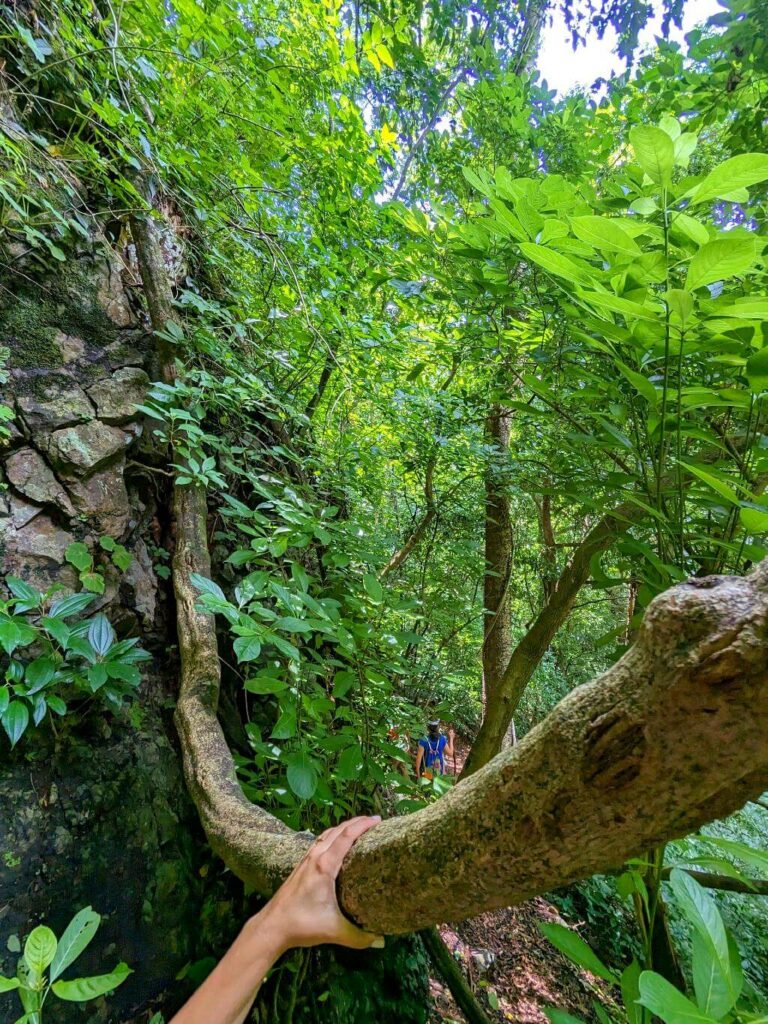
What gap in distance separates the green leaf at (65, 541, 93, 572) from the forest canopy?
0.03 feet

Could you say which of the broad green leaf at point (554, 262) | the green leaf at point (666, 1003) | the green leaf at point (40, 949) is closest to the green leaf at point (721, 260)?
the broad green leaf at point (554, 262)

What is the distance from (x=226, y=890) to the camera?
1.80 metres

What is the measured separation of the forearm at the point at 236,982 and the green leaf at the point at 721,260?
120cm

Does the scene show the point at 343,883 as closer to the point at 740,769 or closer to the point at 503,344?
the point at 740,769

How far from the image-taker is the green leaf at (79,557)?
1768 millimetres

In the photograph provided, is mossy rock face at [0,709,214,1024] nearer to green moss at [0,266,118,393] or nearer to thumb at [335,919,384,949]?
thumb at [335,919,384,949]

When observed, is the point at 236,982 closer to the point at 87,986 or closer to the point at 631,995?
the point at 87,986

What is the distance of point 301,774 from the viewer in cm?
135

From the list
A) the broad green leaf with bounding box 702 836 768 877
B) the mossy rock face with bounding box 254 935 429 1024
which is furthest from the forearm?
the mossy rock face with bounding box 254 935 429 1024

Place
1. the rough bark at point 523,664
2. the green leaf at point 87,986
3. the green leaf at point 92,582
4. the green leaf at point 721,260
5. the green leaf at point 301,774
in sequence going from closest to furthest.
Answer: the green leaf at point 721,260
the green leaf at point 87,986
the green leaf at point 301,774
the green leaf at point 92,582
the rough bark at point 523,664

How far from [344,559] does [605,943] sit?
357 centimetres

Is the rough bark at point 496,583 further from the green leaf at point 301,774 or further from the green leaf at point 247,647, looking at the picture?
the green leaf at point 247,647

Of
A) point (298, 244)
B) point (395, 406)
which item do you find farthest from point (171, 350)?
point (395, 406)

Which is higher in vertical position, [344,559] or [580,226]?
[580,226]
